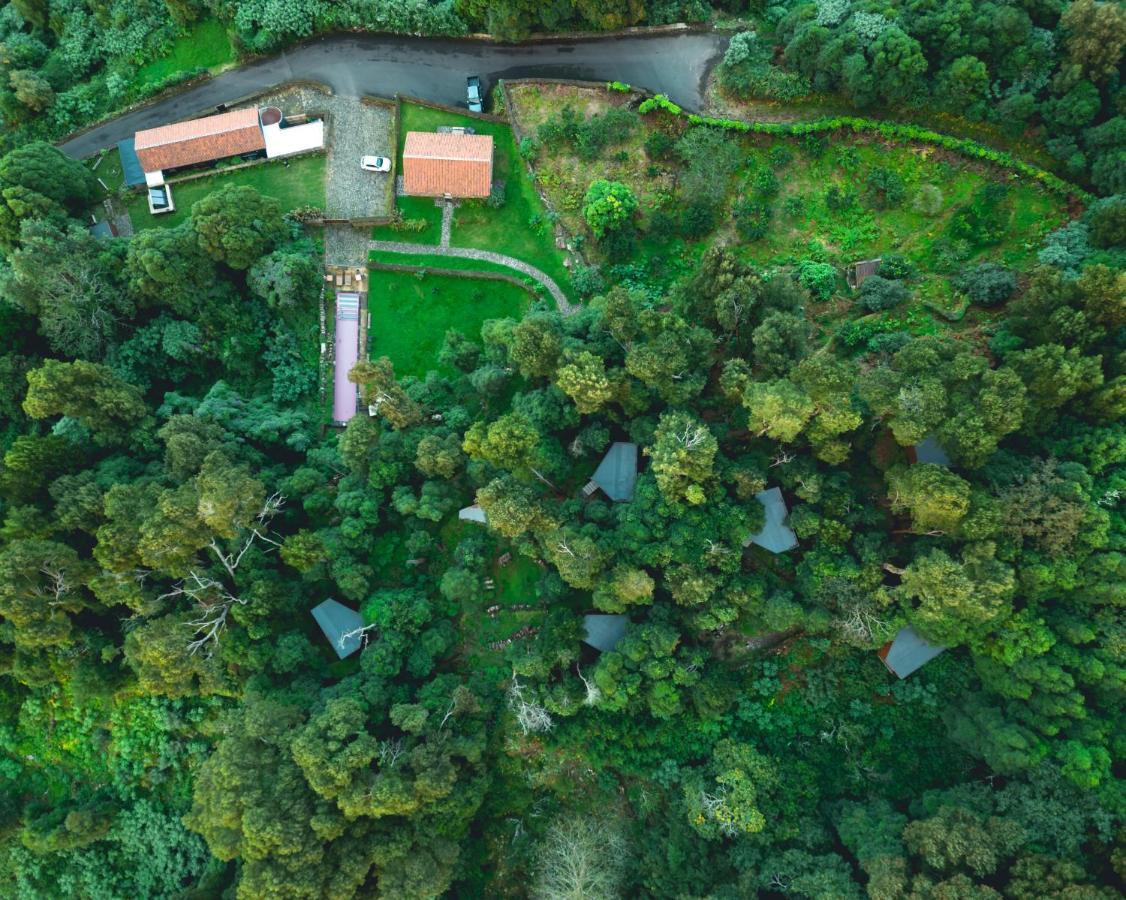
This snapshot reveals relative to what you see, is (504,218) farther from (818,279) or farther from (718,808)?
(718,808)

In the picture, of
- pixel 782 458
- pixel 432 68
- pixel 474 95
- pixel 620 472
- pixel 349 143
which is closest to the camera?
pixel 782 458

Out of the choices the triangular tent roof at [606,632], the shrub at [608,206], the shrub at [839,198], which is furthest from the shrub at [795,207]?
the triangular tent roof at [606,632]

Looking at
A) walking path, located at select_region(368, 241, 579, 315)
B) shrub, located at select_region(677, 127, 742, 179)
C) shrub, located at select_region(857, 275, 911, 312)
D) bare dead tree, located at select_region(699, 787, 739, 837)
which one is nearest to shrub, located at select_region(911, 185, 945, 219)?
shrub, located at select_region(857, 275, 911, 312)

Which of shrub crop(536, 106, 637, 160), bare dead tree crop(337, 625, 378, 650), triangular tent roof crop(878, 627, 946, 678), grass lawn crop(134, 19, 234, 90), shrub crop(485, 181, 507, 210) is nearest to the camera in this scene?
triangular tent roof crop(878, 627, 946, 678)

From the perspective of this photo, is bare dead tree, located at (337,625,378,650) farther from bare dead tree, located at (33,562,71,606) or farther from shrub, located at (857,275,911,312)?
shrub, located at (857,275,911,312)

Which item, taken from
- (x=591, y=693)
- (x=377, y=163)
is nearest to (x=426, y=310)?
(x=377, y=163)

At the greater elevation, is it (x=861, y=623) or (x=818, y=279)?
(x=818, y=279)

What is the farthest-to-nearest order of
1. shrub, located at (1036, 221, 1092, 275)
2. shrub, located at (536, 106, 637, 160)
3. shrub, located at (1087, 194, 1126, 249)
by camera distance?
shrub, located at (536, 106, 637, 160) → shrub, located at (1036, 221, 1092, 275) → shrub, located at (1087, 194, 1126, 249)
